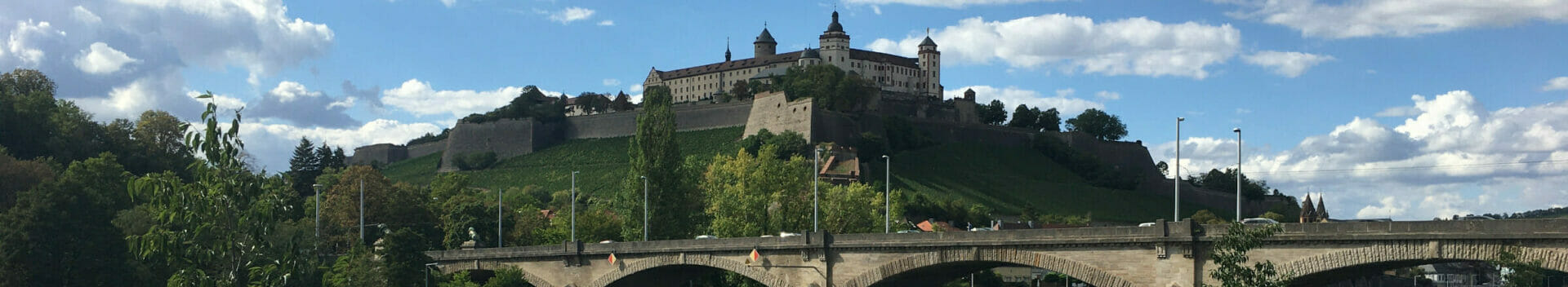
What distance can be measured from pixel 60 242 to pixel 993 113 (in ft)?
421

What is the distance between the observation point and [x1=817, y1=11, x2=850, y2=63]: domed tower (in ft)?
611

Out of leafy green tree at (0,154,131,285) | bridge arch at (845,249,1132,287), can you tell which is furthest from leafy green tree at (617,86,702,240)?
bridge arch at (845,249,1132,287)

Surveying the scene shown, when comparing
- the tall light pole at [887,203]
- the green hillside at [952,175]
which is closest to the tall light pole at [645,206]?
the tall light pole at [887,203]

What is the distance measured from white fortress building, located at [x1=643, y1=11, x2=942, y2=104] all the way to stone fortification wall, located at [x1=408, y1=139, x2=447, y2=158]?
27.9 meters

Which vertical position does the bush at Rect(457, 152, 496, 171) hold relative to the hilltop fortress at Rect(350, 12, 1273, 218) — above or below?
below

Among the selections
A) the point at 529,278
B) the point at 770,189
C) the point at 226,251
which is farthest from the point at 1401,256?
the point at 770,189

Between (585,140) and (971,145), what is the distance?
4283 cm

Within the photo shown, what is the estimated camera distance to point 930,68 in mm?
193875

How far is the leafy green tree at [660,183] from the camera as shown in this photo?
A: 6950 cm

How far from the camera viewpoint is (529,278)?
62875 mm

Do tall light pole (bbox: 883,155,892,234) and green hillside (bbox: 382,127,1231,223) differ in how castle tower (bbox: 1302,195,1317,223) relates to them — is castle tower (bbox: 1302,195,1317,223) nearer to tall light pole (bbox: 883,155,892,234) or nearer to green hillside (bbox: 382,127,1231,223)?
green hillside (bbox: 382,127,1231,223)

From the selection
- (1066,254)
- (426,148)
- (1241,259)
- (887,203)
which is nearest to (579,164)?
(426,148)

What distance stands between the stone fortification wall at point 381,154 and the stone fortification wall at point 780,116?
54.3 m

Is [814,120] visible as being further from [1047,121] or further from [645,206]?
[645,206]
